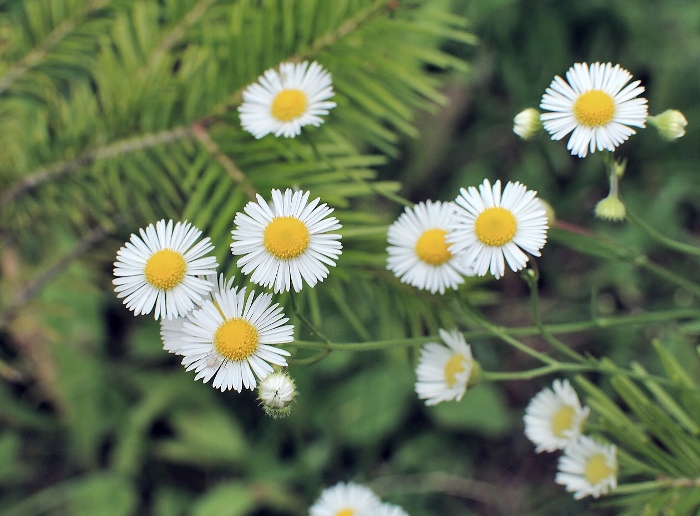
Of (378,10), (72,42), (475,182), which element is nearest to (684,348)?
(475,182)

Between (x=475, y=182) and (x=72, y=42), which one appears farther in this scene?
(x=475, y=182)

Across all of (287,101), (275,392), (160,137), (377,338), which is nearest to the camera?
(275,392)

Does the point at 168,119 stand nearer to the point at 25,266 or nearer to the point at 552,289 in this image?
the point at 25,266

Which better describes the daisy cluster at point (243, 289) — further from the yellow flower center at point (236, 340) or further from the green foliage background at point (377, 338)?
the green foliage background at point (377, 338)

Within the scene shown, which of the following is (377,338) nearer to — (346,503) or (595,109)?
(346,503)

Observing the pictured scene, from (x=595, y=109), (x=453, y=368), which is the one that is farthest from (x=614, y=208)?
(x=453, y=368)
